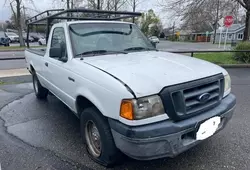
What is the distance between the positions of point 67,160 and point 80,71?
1.20m

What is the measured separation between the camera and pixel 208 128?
8.52ft

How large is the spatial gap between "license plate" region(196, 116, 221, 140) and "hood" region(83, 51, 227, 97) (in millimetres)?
524

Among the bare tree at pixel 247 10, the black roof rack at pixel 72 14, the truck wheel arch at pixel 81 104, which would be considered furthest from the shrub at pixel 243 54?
the truck wheel arch at pixel 81 104

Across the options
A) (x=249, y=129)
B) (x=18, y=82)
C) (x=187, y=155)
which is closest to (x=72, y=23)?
(x=187, y=155)

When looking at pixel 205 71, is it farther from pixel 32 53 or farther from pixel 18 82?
pixel 18 82

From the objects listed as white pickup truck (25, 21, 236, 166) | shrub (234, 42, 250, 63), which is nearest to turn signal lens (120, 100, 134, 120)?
white pickup truck (25, 21, 236, 166)

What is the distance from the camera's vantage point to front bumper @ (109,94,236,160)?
7.30 ft

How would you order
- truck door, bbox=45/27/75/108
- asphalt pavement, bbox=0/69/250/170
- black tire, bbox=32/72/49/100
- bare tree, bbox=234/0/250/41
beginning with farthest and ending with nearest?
bare tree, bbox=234/0/250/41, black tire, bbox=32/72/49/100, truck door, bbox=45/27/75/108, asphalt pavement, bbox=0/69/250/170

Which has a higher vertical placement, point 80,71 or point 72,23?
point 72,23

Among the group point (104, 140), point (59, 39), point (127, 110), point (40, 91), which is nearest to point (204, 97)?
point (127, 110)

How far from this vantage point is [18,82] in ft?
25.1

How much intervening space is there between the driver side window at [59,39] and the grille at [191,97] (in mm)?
1907

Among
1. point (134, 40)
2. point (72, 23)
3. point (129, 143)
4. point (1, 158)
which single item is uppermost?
point (72, 23)

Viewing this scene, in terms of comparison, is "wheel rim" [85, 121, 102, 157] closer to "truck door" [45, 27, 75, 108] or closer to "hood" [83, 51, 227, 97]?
"truck door" [45, 27, 75, 108]
